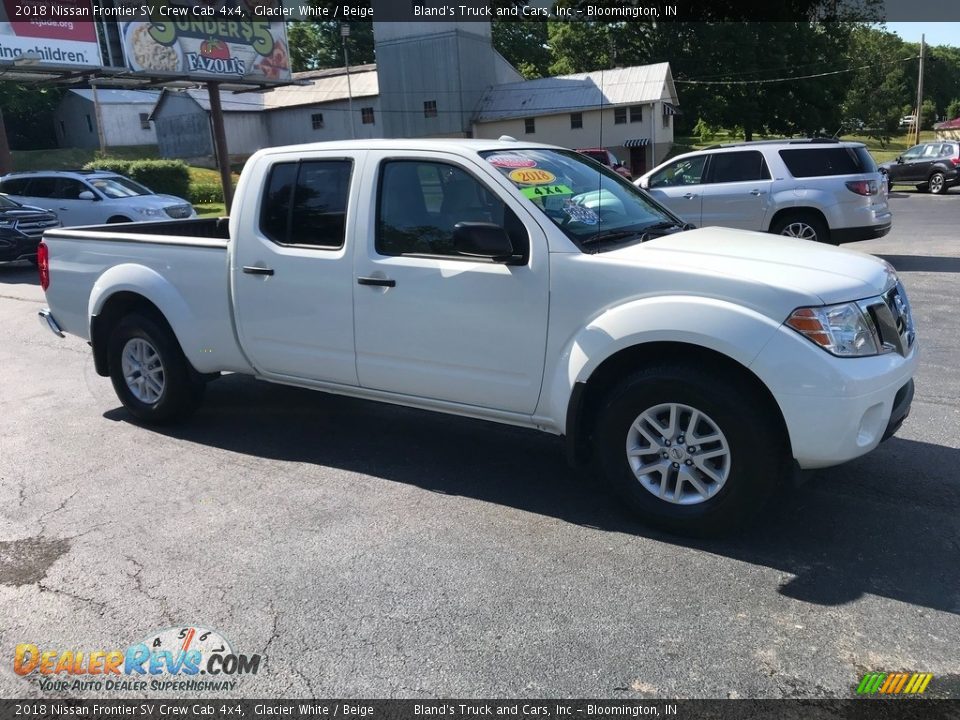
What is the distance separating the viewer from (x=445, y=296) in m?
4.35

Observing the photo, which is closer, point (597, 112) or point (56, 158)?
point (597, 112)

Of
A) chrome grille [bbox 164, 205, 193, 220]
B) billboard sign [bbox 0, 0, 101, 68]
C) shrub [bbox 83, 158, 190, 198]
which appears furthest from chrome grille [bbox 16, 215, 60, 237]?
shrub [bbox 83, 158, 190, 198]

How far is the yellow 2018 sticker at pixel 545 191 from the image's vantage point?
4266 millimetres

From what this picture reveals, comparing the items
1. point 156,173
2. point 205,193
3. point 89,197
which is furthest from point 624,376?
point 205,193

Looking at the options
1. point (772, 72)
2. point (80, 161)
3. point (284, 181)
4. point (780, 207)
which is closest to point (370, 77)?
point (80, 161)

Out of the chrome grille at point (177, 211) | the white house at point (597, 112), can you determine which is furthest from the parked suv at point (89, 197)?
the white house at point (597, 112)

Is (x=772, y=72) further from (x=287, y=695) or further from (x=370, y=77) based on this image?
(x=287, y=695)

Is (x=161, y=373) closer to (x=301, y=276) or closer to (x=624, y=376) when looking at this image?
(x=301, y=276)

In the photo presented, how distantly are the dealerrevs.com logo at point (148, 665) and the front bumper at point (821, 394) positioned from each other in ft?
7.90

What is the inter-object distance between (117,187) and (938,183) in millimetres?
24670

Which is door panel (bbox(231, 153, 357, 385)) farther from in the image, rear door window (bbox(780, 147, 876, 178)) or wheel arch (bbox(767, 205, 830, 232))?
rear door window (bbox(780, 147, 876, 178))

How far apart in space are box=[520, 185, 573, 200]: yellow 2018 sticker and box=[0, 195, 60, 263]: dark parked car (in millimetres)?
13530

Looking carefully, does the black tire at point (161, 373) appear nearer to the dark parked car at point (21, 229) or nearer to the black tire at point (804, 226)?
the black tire at point (804, 226)

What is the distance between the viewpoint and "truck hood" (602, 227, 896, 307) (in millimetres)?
3588
